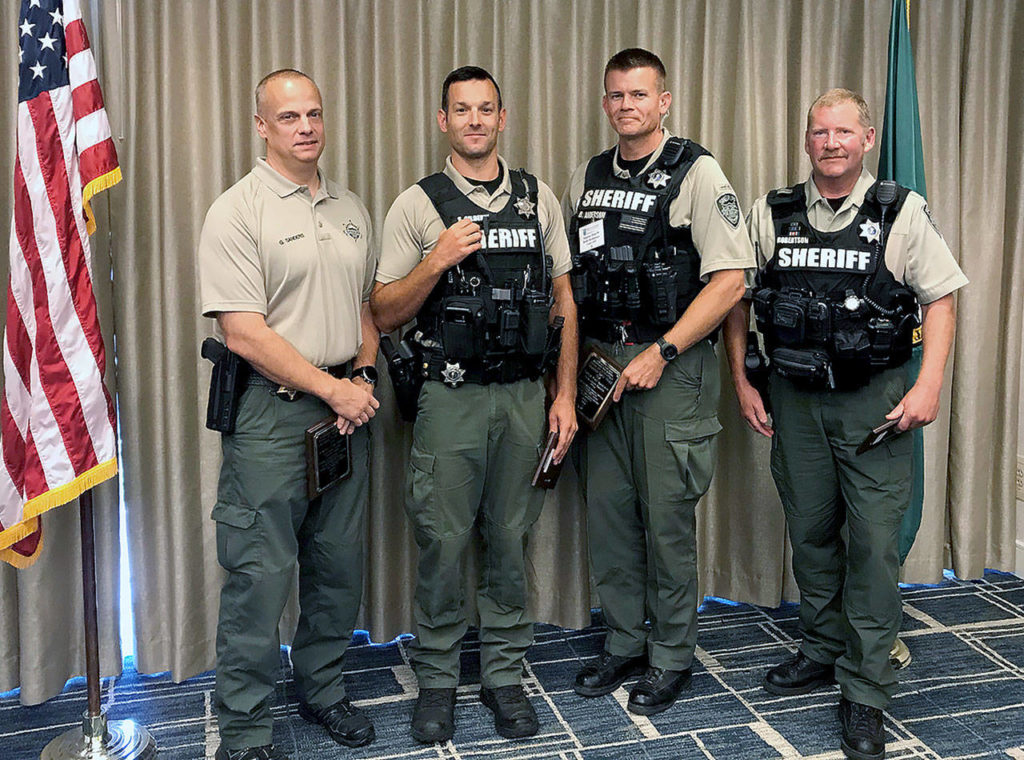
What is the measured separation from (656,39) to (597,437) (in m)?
1.40

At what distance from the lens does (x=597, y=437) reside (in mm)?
3070

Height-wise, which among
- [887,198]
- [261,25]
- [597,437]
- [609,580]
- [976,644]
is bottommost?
[976,644]

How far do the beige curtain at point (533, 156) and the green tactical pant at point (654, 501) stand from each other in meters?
0.42

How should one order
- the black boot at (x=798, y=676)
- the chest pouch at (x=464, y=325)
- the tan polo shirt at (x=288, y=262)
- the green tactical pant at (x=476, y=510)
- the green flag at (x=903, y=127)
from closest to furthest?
the tan polo shirt at (x=288, y=262)
the chest pouch at (x=464, y=325)
the green tactical pant at (x=476, y=510)
the black boot at (x=798, y=676)
the green flag at (x=903, y=127)

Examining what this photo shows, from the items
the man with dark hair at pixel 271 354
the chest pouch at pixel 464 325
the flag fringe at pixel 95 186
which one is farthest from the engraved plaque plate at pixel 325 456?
the flag fringe at pixel 95 186

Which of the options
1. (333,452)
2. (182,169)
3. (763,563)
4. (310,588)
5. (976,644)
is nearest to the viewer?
(333,452)

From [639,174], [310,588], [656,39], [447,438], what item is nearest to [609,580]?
[447,438]

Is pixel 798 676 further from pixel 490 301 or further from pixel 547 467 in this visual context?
pixel 490 301

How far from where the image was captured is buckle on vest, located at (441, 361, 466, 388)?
109 inches

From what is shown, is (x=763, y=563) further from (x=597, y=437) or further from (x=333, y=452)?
(x=333, y=452)

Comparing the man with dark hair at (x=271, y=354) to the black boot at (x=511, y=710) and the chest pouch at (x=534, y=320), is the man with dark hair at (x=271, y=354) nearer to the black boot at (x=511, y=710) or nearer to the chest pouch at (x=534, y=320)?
the chest pouch at (x=534, y=320)

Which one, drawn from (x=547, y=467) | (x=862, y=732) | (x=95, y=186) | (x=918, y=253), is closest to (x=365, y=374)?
(x=547, y=467)

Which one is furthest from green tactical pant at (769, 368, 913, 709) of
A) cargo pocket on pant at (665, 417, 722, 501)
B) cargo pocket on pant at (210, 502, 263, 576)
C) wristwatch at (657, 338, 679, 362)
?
cargo pocket on pant at (210, 502, 263, 576)

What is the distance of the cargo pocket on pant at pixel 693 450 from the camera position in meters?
2.90
